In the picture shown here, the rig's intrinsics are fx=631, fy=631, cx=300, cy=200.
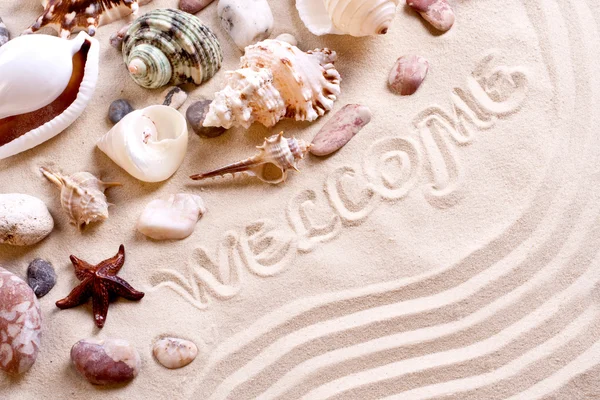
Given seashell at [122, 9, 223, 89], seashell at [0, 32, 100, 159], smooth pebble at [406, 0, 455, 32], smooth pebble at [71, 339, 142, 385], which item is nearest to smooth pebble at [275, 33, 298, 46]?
seashell at [122, 9, 223, 89]

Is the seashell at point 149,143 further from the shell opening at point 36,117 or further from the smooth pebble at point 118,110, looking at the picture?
the shell opening at point 36,117

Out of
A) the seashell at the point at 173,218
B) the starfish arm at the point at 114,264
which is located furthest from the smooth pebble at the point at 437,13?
the starfish arm at the point at 114,264

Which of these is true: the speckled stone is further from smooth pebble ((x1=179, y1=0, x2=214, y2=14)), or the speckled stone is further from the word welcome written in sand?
smooth pebble ((x1=179, y1=0, x2=214, y2=14))

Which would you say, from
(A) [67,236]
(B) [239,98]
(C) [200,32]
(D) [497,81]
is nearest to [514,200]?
(D) [497,81]

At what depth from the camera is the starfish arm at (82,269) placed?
6.36ft

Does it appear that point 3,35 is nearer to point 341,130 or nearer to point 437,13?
point 341,130

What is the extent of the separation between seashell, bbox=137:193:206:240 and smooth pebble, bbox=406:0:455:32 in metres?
0.98

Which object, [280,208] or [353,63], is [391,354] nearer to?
[280,208]

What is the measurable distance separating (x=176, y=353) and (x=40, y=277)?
1.70 ft

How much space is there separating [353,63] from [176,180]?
0.72m

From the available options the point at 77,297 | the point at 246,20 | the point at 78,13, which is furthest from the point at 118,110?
the point at 77,297

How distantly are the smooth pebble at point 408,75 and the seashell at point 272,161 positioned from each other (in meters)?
0.36

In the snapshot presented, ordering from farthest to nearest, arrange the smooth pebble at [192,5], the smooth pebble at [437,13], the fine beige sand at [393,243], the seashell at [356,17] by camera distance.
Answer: the smooth pebble at [192,5] < the smooth pebble at [437,13] < the seashell at [356,17] < the fine beige sand at [393,243]

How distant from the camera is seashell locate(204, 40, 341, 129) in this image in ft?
6.53
